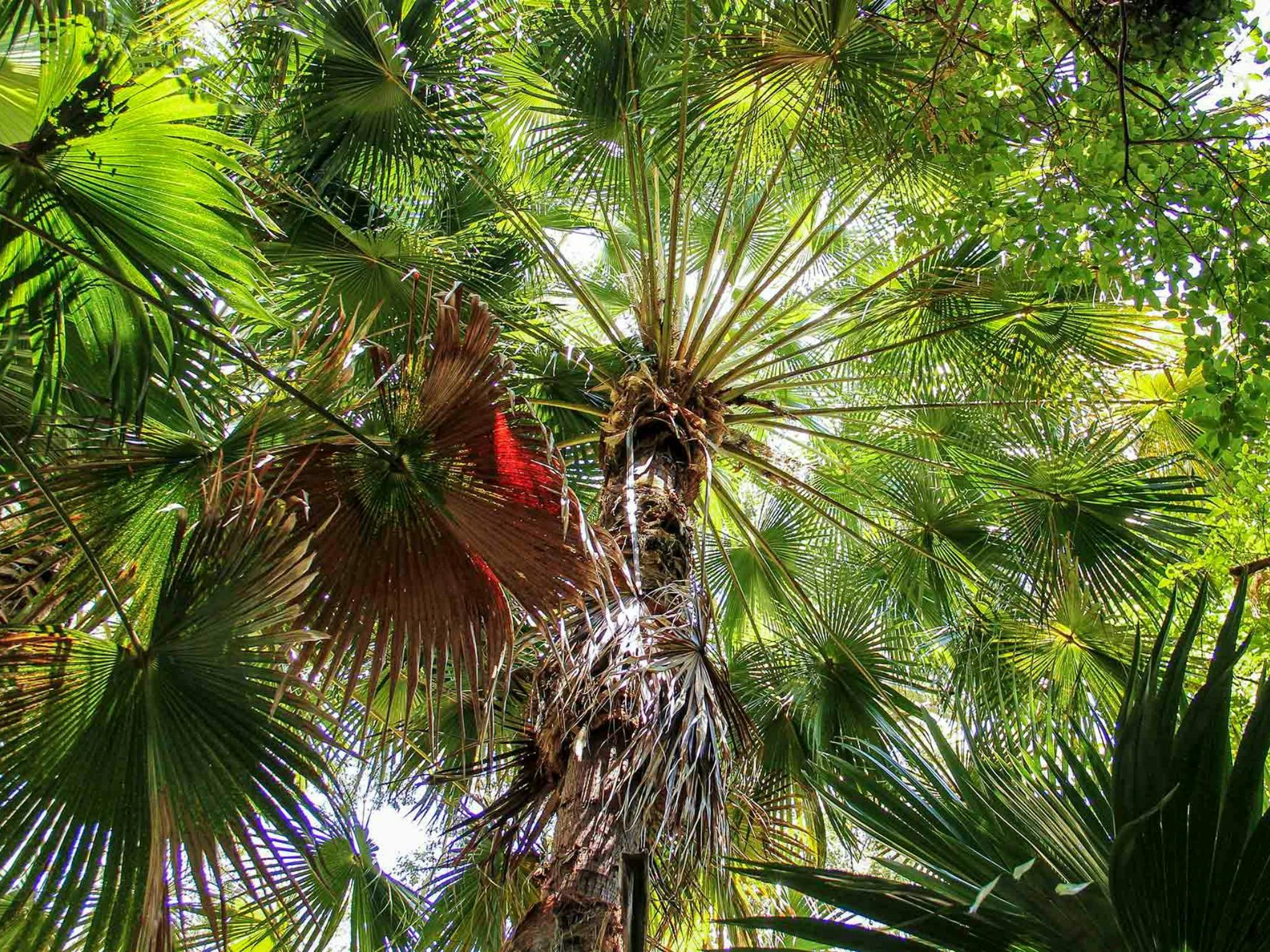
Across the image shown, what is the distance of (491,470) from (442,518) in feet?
0.63

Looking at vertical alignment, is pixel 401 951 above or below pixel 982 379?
below

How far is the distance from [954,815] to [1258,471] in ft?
4.39

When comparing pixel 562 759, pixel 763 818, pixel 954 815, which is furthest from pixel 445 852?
pixel 954 815

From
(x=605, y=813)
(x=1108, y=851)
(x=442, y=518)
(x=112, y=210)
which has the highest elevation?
(x=112, y=210)

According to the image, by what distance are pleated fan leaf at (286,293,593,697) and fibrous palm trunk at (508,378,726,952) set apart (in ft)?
1.09

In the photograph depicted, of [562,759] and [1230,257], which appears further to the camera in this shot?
[562,759]

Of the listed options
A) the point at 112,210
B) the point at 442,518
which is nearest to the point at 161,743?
the point at 442,518

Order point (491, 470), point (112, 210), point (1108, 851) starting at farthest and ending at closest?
point (491, 470) < point (112, 210) < point (1108, 851)

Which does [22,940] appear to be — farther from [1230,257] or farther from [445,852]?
[1230,257]

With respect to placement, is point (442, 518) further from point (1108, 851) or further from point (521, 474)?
point (1108, 851)

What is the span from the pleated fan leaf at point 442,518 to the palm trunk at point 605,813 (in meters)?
0.43

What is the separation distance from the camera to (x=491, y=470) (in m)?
2.45

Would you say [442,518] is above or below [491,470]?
below

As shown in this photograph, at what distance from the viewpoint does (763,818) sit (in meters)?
3.18
